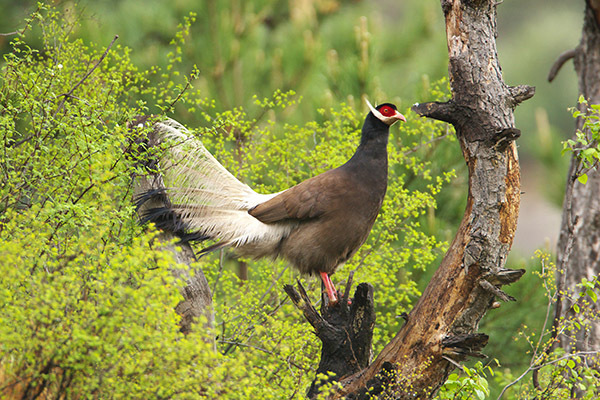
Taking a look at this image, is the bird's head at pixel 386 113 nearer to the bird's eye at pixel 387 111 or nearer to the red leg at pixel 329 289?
the bird's eye at pixel 387 111

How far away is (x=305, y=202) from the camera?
17.4ft

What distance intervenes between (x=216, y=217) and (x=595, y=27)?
4.60m

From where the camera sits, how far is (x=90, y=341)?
3.13 metres

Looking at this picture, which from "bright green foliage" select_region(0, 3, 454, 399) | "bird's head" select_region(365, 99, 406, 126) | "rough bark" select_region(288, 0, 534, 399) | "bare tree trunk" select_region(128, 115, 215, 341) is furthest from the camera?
"bird's head" select_region(365, 99, 406, 126)

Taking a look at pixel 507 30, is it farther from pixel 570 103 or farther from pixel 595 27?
pixel 595 27

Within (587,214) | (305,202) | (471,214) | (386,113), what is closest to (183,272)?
(305,202)

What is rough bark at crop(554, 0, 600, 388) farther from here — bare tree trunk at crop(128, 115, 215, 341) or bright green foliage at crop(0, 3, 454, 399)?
bare tree trunk at crop(128, 115, 215, 341)

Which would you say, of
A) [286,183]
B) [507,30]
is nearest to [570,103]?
[507,30]

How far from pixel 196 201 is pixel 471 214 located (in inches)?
82.9

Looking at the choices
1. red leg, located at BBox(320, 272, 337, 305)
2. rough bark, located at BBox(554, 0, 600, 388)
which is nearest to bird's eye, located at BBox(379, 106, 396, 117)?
red leg, located at BBox(320, 272, 337, 305)

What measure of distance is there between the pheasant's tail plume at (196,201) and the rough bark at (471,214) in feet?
4.89

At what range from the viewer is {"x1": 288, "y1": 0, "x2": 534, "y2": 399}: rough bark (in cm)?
434

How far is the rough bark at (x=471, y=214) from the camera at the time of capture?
4.34m

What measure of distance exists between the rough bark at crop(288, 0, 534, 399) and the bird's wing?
1.09 meters
